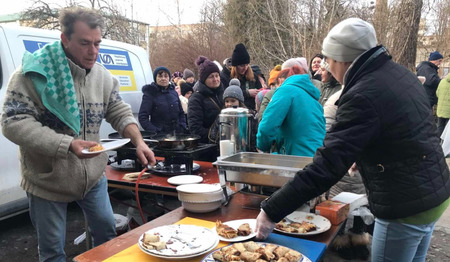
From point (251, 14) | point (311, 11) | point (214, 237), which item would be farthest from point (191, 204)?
point (251, 14)

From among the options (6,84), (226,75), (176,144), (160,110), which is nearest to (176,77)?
(226,75)

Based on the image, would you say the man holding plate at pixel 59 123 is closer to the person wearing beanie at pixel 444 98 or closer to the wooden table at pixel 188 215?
the wooden table at pixel 188 215

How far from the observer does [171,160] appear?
3115 mm

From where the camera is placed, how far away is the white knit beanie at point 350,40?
5.19 ft

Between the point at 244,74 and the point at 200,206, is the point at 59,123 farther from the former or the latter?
the point at 244,74

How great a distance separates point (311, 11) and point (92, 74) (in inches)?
353

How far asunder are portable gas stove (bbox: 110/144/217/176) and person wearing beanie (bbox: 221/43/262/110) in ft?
6.62

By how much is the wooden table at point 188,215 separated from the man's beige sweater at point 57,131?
53cm

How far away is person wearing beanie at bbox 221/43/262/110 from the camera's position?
488 cm

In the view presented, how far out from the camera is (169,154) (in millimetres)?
3014

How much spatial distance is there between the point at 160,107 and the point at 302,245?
12.0ft

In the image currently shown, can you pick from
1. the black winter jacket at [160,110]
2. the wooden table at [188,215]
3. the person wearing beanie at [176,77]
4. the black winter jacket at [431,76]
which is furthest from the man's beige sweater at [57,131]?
the black winter jacket at [431,76]

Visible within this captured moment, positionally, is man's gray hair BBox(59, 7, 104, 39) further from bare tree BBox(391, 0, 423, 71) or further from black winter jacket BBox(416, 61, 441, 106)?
black winter jacket BBox(416, 61, 441, 106)

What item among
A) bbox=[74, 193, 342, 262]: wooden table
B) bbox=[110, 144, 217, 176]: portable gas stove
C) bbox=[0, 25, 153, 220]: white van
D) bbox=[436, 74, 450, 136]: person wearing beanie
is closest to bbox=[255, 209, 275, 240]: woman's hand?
bbox=[74, 193, 342, 262]: wooden table
